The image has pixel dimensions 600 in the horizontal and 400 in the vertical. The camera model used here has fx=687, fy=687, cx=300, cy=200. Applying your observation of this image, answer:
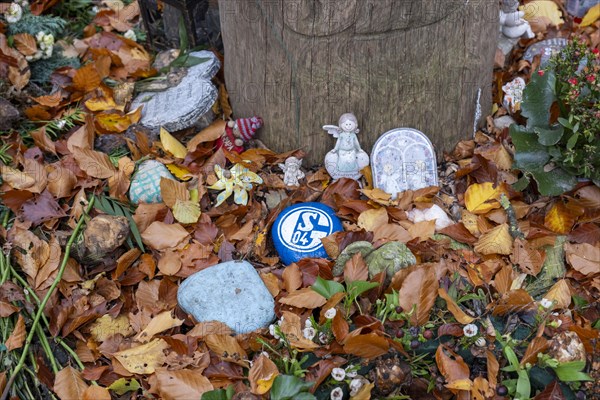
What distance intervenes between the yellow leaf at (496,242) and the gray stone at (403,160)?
0.38m

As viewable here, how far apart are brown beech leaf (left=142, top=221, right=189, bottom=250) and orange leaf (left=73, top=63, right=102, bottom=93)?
1.03 meters

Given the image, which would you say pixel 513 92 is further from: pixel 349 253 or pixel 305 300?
pixel 305 300

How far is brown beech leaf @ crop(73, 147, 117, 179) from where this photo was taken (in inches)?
125

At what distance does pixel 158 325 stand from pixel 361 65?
4.52 ft

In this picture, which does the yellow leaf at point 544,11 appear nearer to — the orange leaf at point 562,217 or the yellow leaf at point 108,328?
the orange leaf at point 562,217

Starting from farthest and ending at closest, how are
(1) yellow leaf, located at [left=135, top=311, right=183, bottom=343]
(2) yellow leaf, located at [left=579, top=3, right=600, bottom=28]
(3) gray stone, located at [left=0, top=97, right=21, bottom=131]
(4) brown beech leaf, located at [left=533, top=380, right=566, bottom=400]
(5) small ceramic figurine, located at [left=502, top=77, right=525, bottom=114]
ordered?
(2) yellow leaf, located at [left=579, top=3, right=600, bottom=28] < (5) small ceramic figurine, located at [left=502, top=77, right=525, bottom=114] < (3) gray stone, located at [left=0, top=97, right=21, bottom=131] < (1) yellow leaf, located at [left=135, top=311, right=183, bottom=343] < (4) brown beech leaf, located at [left=533, top=380, right=566, bottom=400]

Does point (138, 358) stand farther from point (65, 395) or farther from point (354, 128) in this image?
point (354, 128)

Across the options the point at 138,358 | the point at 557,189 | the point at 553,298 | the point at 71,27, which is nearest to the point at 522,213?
the point at 557,189

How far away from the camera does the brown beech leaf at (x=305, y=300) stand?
264 cm

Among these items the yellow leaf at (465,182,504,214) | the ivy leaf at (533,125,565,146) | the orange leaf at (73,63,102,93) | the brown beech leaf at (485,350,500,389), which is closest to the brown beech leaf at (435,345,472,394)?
the brown beech leaf at (485,350,500,389)

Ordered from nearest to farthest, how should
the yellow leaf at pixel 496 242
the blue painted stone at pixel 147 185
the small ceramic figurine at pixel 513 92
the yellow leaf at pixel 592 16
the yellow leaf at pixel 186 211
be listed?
the yellow leaf at pixel 496 242
the yellow leaf at pixel 186 211
the blue painted stone at pixel 147 185
the small ceramic figurine at pixel 513 92
the yellow leaf at pixel 592 16

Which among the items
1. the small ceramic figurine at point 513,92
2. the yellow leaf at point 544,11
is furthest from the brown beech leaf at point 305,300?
the yellow leaf at point 544,11

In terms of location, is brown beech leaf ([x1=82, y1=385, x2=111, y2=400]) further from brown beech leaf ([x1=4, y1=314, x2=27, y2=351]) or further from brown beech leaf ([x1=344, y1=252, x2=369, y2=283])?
brown beech leaf ([x1=344, y1=252, x2=369, y2=283])

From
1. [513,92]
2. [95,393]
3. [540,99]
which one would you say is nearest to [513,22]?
[513,92]
